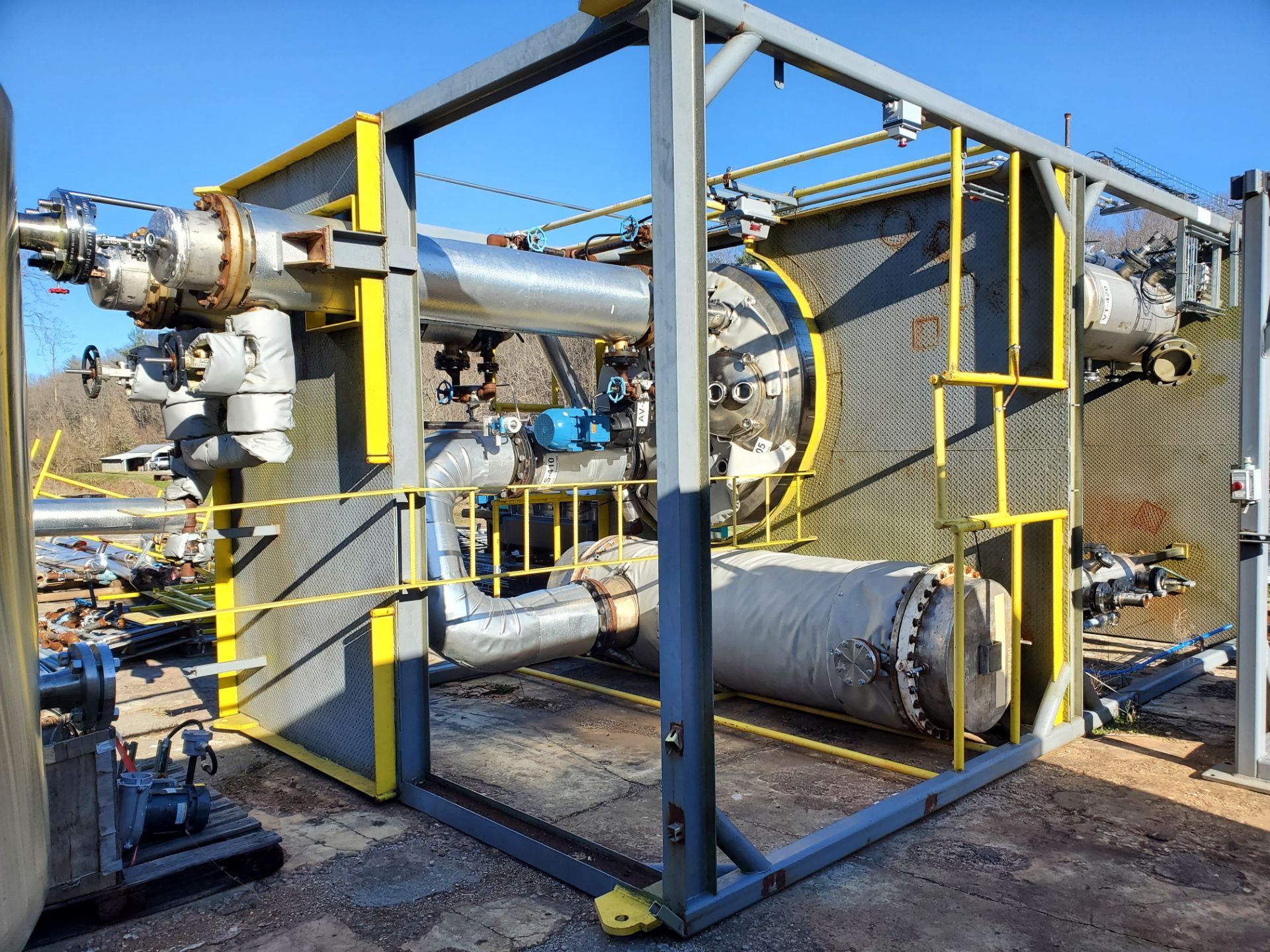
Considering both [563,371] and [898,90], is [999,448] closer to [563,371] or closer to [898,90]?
[898,90]

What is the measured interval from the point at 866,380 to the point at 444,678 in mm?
3755

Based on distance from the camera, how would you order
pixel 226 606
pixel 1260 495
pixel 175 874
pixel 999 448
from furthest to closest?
pixel 226 606
pixel 999 448
pixel 1260 495
pixel 175 874

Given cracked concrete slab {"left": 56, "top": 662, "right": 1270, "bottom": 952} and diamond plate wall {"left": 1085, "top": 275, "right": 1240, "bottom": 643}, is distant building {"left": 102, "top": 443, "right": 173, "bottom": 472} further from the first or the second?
diamond plate wall {"left": 1085, "top": 275, "right": 1240, "bottom": 643}

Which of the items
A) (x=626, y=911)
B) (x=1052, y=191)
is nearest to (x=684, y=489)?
(x=626, y=911)

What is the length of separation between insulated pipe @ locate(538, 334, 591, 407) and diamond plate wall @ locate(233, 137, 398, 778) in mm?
2916

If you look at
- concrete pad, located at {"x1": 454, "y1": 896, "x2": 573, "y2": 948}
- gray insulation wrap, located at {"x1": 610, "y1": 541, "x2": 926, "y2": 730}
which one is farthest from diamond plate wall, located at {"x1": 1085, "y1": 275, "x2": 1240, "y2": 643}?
concrete pad, located at {"x1": 454, "y1": 896, "x2": 573, "y2": 948}

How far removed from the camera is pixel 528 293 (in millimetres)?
5363

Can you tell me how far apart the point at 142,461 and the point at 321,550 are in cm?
173

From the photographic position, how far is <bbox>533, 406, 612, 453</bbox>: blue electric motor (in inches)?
266

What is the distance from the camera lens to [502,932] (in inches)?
133

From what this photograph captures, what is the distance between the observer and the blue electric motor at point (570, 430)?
6.75 m

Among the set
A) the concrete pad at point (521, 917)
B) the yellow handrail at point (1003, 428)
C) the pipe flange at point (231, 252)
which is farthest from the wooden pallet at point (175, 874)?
the yellow handrail at point (1003, 428)

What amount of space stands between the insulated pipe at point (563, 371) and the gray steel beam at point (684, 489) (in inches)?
181

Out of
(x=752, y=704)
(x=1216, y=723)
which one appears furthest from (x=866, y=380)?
(x=1216, y=723)
